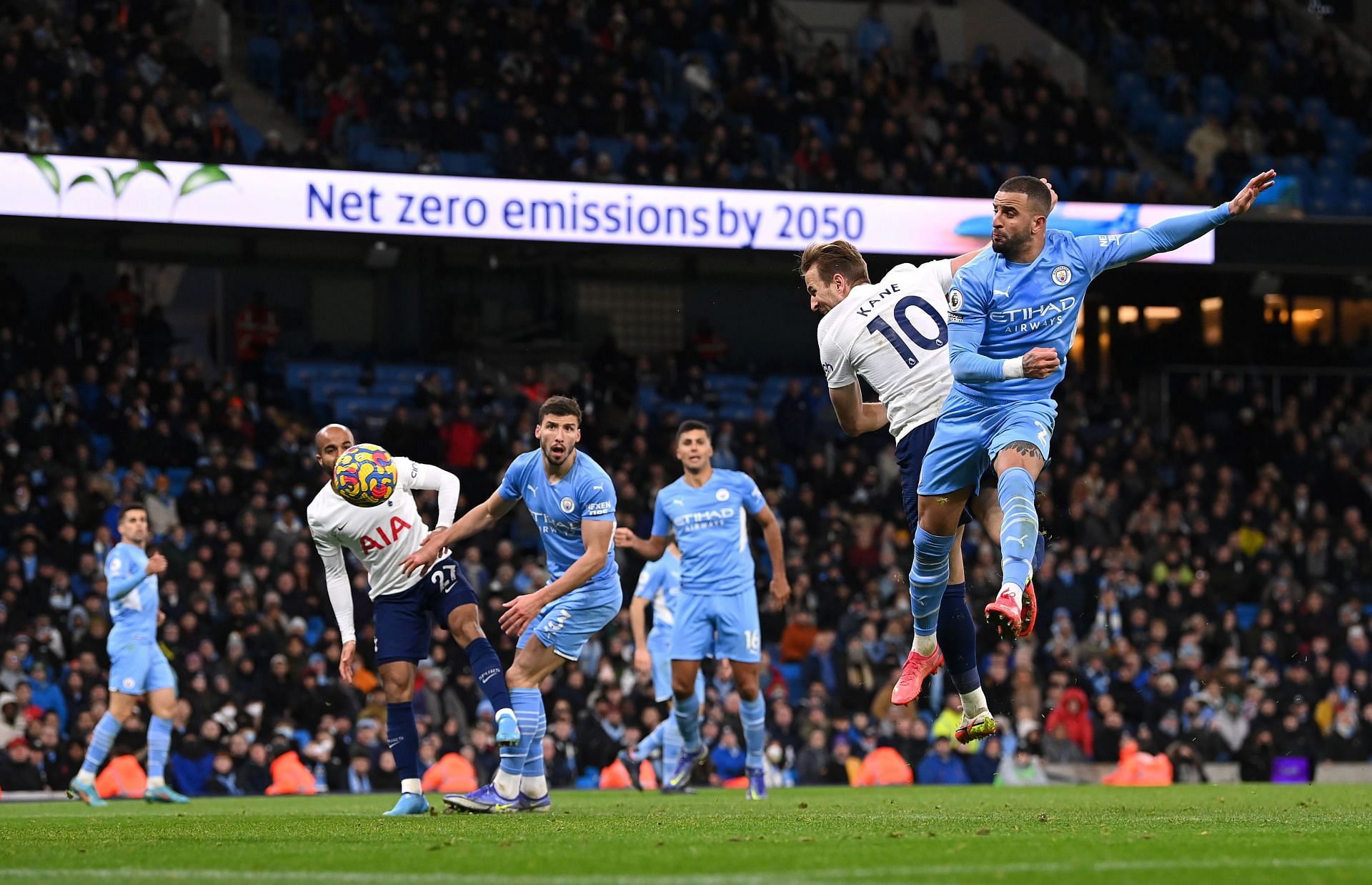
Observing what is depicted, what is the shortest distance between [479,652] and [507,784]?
2.75 ft

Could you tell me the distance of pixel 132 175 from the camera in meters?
22.2

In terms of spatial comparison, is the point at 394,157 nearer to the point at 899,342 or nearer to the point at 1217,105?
the point at 1217,105

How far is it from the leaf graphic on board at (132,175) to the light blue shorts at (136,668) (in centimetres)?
804

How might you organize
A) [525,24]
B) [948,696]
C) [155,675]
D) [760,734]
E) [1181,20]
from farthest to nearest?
1. [1181,20]
2. [525,24]
3. [948,696]
4. [155,675]
5. [760,734]

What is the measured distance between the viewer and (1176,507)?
25.8m

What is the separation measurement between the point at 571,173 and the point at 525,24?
188 inches

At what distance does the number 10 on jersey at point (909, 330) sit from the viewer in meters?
10.0

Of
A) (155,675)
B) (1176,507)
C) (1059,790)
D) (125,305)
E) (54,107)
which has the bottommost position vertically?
(1059,790)

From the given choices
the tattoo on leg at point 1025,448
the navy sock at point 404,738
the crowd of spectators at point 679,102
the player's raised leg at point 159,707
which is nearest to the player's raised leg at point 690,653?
the navy sock at point 404,738

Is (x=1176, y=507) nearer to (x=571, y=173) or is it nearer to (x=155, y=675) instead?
(x=571, y=173)

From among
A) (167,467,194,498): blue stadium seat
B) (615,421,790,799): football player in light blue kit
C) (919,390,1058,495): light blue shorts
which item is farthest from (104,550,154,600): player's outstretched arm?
(919,390,1058,495): light blue shorts

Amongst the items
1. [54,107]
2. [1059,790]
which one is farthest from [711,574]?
[54,107]

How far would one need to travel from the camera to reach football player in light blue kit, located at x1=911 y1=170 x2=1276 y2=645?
9.26 meters

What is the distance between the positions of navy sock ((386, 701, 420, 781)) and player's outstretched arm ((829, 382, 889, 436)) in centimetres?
339
